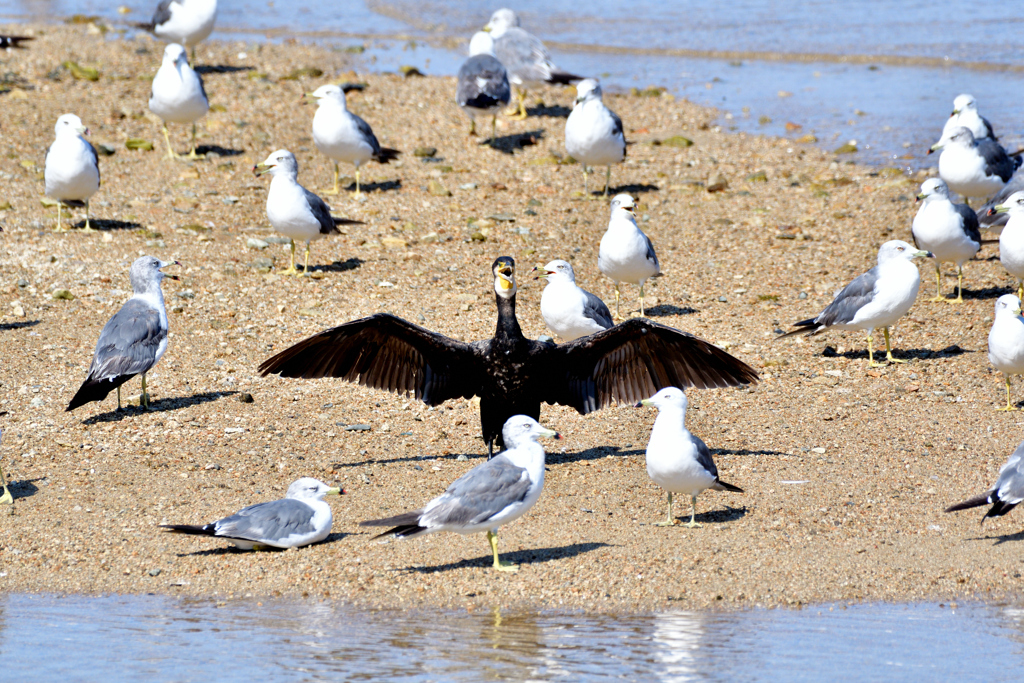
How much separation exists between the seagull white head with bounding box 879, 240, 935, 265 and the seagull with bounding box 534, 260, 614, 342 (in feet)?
8.62

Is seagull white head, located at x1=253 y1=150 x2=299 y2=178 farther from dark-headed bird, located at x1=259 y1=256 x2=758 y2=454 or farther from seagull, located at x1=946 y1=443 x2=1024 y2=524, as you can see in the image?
seagull, located at x1=946 y1=443 x2=1024 y2=524

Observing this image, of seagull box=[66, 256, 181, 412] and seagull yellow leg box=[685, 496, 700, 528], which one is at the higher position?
seagull box=[66, 256, 181, 412]

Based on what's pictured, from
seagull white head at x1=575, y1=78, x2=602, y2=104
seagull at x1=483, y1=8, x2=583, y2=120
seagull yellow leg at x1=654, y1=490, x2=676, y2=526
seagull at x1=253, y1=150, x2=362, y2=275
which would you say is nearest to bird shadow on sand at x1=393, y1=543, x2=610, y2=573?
seagull yellow leg at x1=654, y1=490, x2=676, y2=526

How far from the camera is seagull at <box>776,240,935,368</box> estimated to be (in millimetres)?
10023

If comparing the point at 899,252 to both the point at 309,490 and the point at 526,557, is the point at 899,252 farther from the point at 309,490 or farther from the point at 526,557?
the point at 309,490

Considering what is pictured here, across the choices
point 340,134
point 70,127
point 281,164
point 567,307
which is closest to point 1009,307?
point 567,307

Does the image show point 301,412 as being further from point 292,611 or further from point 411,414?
point 292,611

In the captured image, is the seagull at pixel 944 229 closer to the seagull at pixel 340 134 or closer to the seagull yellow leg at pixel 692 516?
the seagull yellow leg at pixel 692 516

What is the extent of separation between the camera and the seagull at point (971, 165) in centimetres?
1290

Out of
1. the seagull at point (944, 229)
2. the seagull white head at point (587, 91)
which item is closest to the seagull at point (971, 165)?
the seagull at point (944, 229)

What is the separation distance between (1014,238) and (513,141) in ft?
24.0

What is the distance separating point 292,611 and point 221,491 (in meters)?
1.80

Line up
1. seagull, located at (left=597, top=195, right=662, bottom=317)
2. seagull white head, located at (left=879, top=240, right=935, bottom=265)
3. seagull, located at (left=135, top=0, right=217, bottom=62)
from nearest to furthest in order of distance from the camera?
1. seagull white head, located at (left=879, top=240, right=935, bottom=265)
2. seagull, located at (left=597, top=195, right=662, bottom=317)
3. seagull, located at (left=135, top=0, right=217, bottom=62)

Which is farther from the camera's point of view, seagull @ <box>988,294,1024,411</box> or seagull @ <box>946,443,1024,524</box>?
seagull @ <box>988,294,1024,411</box>
